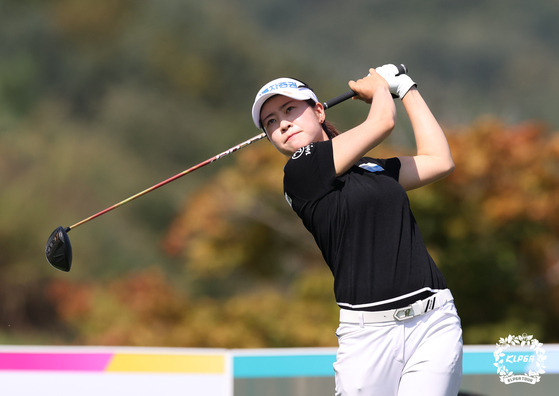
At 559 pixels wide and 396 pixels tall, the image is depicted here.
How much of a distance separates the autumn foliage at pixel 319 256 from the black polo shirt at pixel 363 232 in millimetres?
5136

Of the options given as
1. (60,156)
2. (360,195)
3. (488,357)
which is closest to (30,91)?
(60,156)

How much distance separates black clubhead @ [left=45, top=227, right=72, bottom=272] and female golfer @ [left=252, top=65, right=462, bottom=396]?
105 centimetres

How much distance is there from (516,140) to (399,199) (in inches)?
213

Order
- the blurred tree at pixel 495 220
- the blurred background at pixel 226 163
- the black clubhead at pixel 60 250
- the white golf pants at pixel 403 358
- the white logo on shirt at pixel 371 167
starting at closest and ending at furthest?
the white golf pants at pixel 403 358, the white logo on shirt at pixel 371 167, the black clubhead at pixel 60 250, the blurred tree at pixel 495 220, the blurred background at pixel 226 163

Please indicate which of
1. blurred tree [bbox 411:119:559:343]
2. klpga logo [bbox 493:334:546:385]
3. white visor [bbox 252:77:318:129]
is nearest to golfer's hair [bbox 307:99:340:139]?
white visor [bbox 252:77:318:129]

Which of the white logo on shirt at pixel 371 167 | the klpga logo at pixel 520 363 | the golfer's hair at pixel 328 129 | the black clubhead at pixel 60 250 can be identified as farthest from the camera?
the klpga logo at pixel 520 363

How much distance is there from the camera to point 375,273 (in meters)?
2.39

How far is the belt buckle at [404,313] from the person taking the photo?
2.37 m

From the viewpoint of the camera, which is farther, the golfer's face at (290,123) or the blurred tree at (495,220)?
the blurred tree at (495,220)

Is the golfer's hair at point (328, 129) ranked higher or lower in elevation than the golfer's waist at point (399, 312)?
higher

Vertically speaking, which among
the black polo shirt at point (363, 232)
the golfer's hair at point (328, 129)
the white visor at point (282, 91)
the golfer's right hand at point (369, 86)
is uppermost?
the golfer's right hand at point (369, 86)

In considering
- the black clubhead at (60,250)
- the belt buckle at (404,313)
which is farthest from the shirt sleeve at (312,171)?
the black clubhead at (60,250)

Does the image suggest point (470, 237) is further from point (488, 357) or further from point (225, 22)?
point (225, 22)

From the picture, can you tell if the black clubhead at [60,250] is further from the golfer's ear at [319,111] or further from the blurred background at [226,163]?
the blurred background at [226,163]
